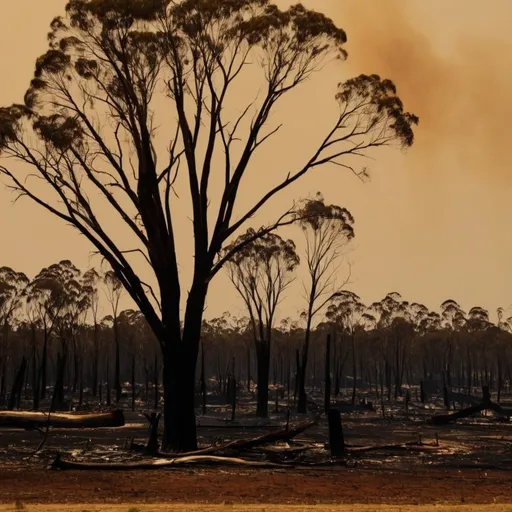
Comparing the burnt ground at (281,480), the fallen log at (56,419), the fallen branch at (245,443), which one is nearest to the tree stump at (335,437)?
the burnt ground at (281,480)

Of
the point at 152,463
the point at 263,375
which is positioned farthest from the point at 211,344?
the point at 152,463

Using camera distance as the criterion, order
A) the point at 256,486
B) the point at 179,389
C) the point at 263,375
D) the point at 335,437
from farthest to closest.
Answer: the point at 263,375 < the point at 179,389 < the point at 335,437 < the point at 256,486

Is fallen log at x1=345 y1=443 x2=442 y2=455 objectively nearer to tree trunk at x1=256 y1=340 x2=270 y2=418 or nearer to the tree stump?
the tree stump

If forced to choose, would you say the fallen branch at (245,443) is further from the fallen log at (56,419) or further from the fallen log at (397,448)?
the fallen log at (56,419)

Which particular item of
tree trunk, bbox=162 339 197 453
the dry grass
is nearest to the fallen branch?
tree trunk, bbox=162 339 197 453

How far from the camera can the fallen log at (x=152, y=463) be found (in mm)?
20094

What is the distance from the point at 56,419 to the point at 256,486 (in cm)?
838

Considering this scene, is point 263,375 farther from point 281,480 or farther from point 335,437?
point 281,480

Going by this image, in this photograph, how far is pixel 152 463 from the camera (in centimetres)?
2050

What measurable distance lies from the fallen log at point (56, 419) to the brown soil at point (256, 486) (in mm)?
3024

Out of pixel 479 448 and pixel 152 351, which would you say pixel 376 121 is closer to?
pixel 479 448

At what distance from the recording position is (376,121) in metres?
26.8

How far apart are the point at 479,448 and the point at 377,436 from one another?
779cm

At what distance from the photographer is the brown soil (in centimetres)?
1513
